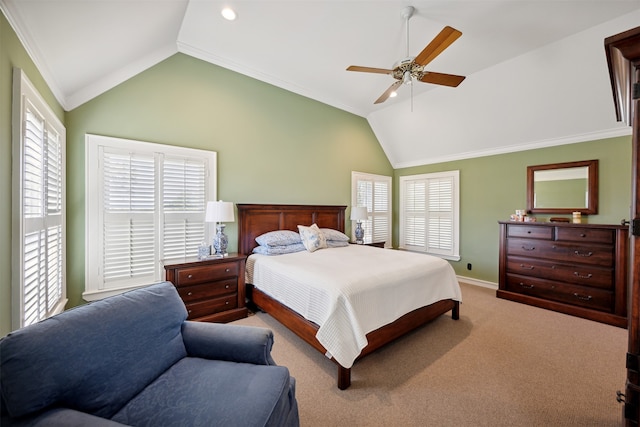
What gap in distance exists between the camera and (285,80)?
393 centimetres

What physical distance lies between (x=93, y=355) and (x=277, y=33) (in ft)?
10.7

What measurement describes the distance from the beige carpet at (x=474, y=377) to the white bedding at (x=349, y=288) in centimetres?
34

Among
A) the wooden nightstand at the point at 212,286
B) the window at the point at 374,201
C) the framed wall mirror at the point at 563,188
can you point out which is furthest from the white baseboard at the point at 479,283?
the wooden nightstand at the point at 212,286

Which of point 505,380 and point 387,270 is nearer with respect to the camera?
point 505,380

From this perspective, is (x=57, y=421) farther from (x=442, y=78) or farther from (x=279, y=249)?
(x=442, y=78)

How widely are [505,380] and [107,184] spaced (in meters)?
4.26

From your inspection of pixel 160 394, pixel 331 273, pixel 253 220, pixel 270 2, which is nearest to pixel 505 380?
pixel 331 273

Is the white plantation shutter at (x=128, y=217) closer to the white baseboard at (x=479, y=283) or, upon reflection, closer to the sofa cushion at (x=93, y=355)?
the sofa cushion at (x=93, y=355)

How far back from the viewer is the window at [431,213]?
15.8 ft

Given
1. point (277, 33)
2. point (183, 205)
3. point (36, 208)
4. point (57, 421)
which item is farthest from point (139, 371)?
point (277, 33)

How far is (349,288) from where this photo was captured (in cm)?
200

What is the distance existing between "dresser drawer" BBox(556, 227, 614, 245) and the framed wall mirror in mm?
499

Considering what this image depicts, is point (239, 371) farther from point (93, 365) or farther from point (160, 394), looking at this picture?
point (93, 365)

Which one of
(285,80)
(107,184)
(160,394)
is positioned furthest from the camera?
(285,80)
